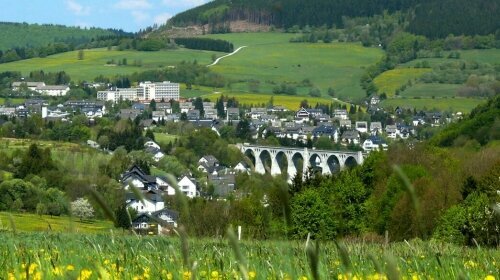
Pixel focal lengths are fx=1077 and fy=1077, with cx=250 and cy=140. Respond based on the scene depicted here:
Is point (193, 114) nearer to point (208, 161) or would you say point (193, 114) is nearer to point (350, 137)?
point (350, 137)

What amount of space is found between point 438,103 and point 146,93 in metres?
43.7

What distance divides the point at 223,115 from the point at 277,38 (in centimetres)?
6091

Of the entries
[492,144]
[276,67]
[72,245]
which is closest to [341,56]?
[276,67]

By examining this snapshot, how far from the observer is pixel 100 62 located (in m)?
166

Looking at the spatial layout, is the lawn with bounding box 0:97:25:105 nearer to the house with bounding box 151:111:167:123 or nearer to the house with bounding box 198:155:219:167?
the house with bounding box 151:111:167:123

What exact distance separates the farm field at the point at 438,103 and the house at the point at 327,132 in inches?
515

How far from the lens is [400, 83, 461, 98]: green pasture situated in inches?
5359

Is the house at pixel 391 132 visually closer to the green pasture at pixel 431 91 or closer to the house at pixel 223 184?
the green pasture at pixel 431 91

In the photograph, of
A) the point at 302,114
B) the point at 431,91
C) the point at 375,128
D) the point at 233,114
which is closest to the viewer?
the point at 375,128

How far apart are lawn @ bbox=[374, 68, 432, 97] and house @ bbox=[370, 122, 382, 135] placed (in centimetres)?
1456

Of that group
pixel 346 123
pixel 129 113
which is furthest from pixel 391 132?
pixel 129 113

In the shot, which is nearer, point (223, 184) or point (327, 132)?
point (223, 184)

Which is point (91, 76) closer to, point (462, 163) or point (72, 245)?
point (462, 163)

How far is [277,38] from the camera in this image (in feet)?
623
